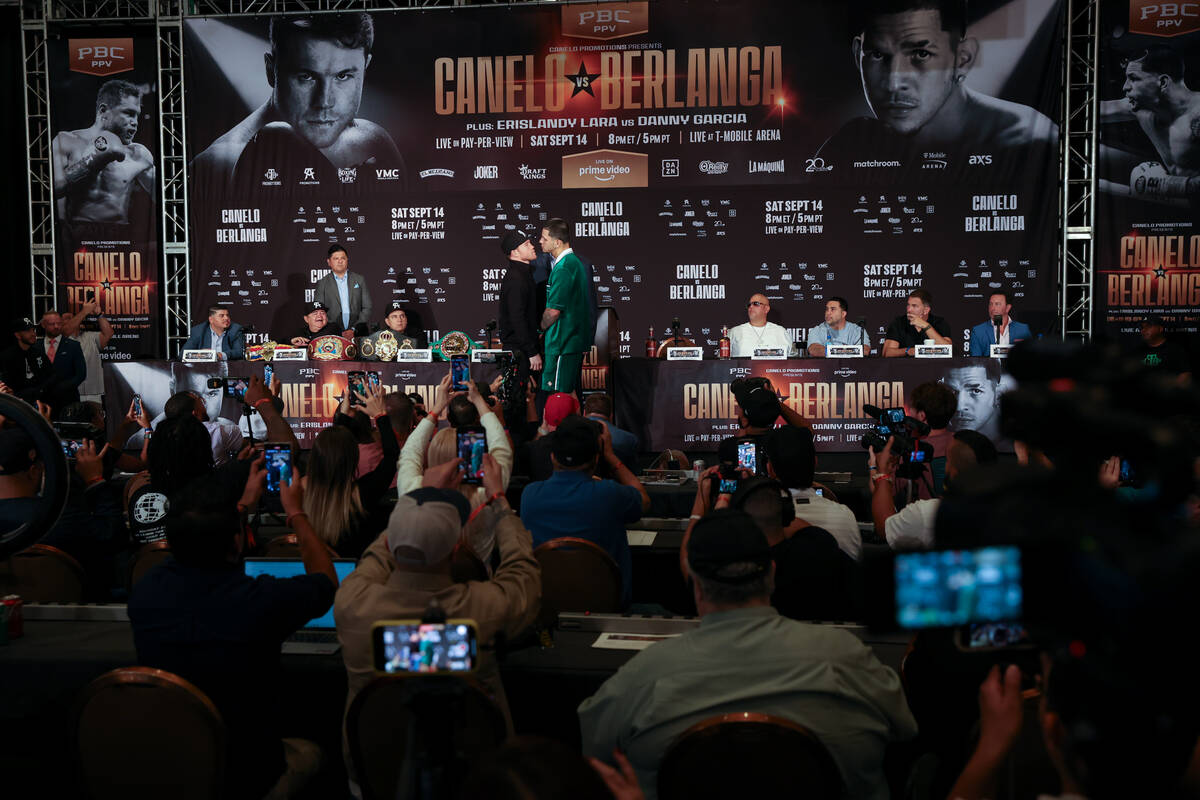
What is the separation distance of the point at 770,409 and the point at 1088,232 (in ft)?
21.7

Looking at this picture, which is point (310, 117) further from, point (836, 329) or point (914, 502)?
point (914, 502)

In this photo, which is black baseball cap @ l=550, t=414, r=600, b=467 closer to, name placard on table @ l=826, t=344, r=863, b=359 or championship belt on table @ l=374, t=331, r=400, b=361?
name placard on table @ l=826, t=344, r=863, b=359

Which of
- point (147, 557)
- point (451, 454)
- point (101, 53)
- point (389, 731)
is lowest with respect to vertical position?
point (389, 731)

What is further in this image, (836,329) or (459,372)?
(836,329)

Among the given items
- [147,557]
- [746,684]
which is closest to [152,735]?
[746,684]

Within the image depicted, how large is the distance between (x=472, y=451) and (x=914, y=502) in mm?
1639

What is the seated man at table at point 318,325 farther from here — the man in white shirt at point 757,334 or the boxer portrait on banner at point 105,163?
the man in white shirt at point 757,334

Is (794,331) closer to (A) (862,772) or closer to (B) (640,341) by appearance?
(B) (640,341)

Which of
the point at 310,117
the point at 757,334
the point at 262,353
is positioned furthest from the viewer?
the point at 310,117

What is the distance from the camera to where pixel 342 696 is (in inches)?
105

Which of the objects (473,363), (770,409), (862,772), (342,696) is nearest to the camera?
(862,772)

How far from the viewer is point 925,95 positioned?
30.8ft

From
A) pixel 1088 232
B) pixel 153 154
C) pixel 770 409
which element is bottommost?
pixel 770 409

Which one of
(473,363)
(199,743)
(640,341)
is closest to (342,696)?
(199,743)
